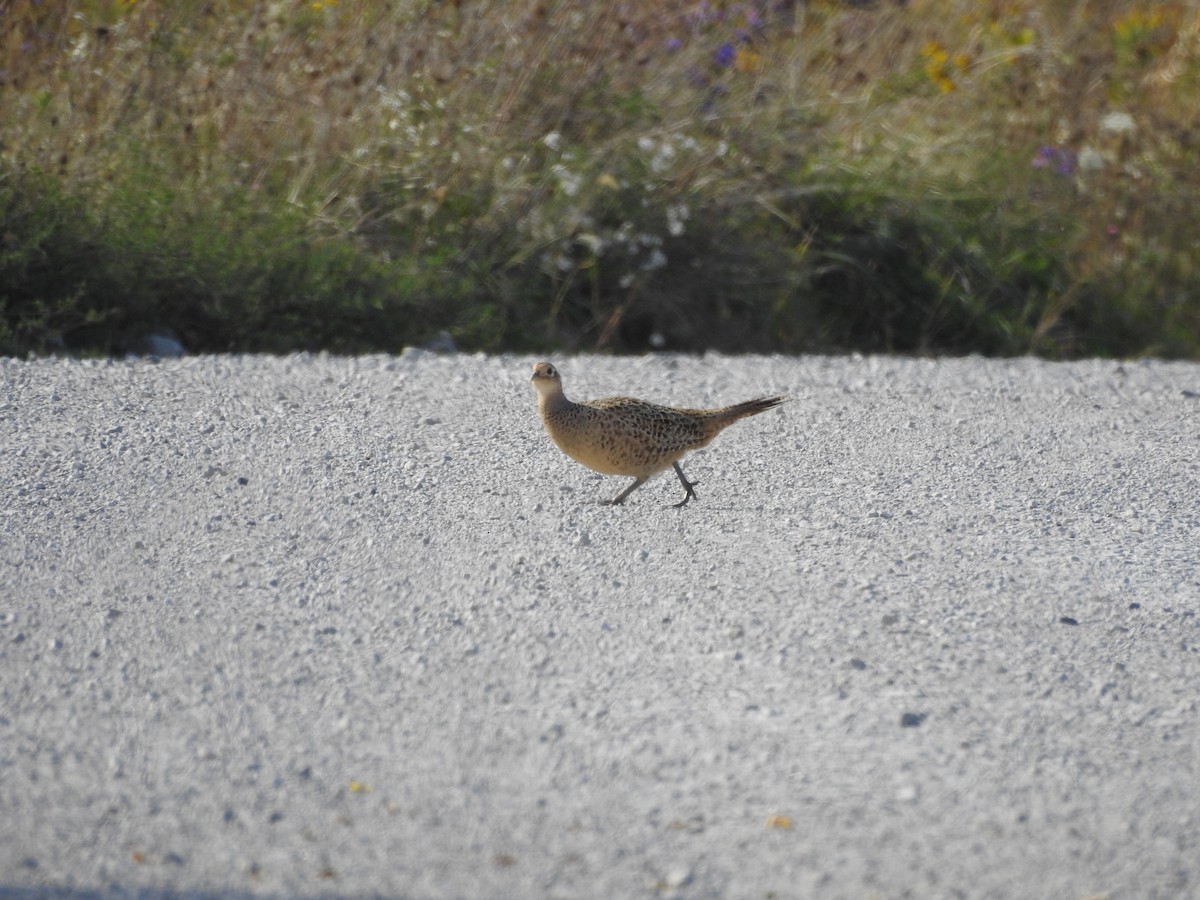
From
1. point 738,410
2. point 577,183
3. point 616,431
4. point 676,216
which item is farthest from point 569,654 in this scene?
point 676,216

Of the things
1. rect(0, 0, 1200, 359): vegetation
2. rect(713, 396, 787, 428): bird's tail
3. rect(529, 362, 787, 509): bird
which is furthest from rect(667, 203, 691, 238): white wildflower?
rect(529, 362, 787, 509): bird

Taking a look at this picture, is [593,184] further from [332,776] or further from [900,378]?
[332,776]

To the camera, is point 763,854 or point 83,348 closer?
point 763,854

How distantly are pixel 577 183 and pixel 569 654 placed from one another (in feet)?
16.4

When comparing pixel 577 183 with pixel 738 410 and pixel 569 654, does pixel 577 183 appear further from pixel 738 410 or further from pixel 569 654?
pixel 569 654

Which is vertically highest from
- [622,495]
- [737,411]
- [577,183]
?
[737,411]

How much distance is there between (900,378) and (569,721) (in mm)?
3941

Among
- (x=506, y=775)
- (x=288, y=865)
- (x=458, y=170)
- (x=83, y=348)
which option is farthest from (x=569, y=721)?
(x=458, y=170)

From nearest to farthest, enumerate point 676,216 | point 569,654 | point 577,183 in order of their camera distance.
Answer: point 569,654 < point 577,183 < point 676,216

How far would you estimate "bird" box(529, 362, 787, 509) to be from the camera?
16.2 feet

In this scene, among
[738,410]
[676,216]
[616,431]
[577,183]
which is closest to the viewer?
[616,431]

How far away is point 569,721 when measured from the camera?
11.3 ft

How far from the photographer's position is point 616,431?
4.95 m

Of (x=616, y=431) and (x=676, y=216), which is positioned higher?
(x=616, y=431)
